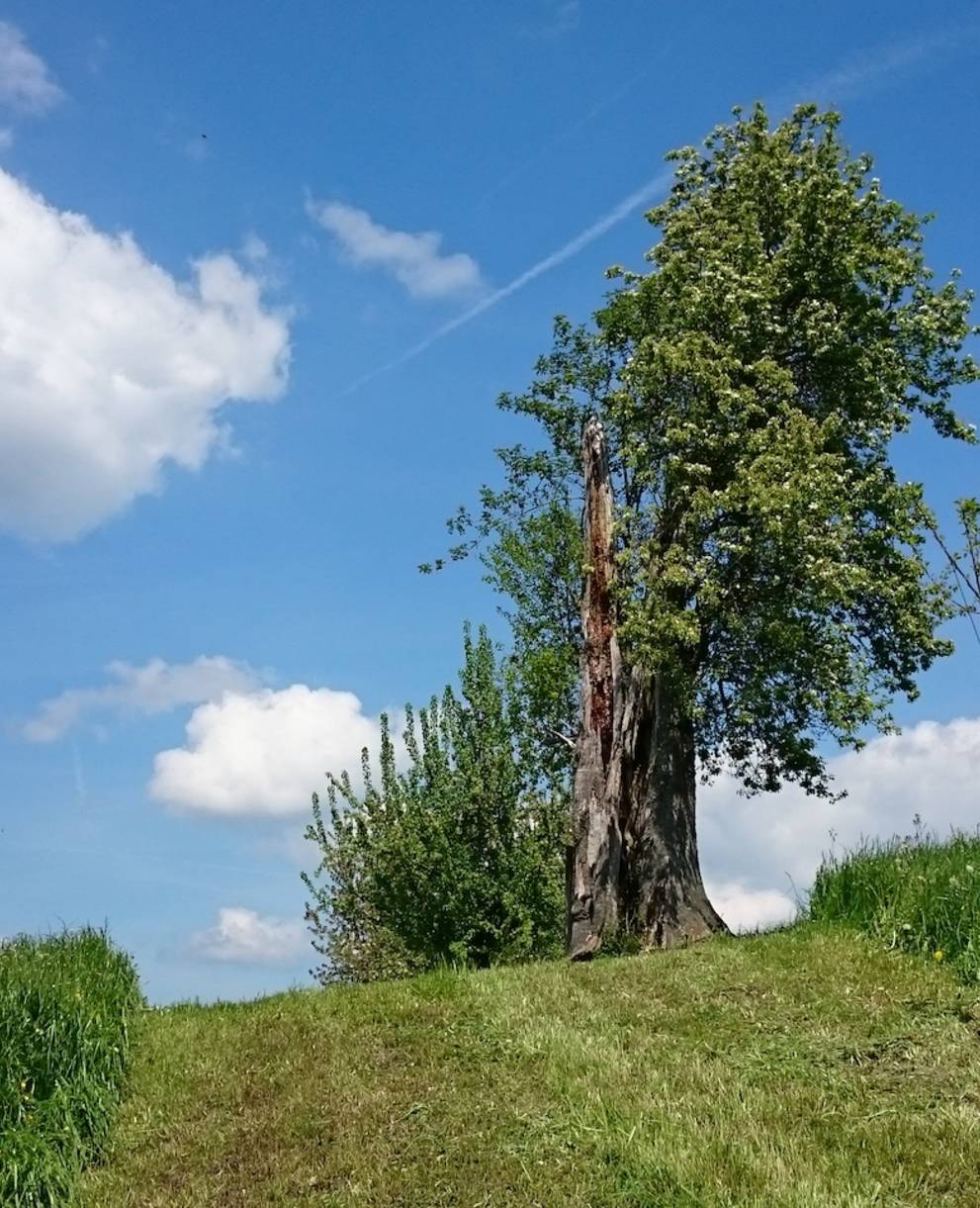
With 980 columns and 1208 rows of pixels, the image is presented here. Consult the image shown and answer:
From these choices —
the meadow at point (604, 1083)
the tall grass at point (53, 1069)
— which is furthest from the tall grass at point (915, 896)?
the tall grass at point (53, 1069)

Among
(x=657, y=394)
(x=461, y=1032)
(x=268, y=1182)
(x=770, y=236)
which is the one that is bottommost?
(x=268, y=1182)

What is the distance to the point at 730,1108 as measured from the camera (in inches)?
445

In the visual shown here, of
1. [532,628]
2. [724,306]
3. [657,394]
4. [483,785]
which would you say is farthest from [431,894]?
[724,306]

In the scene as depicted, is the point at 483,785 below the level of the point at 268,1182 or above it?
above

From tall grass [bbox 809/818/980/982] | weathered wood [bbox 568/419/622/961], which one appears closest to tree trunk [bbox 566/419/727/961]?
weathered wood [bbox 568/419/622/961]

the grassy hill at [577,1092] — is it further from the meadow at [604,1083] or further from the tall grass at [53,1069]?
the tall grass at [53,1069]

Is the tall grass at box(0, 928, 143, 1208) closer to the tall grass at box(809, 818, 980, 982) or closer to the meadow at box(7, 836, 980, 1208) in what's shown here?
the meadow at box(7, 836, 980, 1208)

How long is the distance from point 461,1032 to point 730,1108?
3.49 metres

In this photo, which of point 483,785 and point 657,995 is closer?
point 657,995

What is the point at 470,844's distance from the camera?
95.1 feet

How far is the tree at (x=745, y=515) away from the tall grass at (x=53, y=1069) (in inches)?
387

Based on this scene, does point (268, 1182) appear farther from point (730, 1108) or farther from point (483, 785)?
point (483, 785)

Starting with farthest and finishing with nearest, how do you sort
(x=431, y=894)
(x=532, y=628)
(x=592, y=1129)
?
(x=431, y=894) < (x=532, y=628) < (x=592, y=1129)

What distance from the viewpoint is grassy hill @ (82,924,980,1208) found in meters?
10.1
